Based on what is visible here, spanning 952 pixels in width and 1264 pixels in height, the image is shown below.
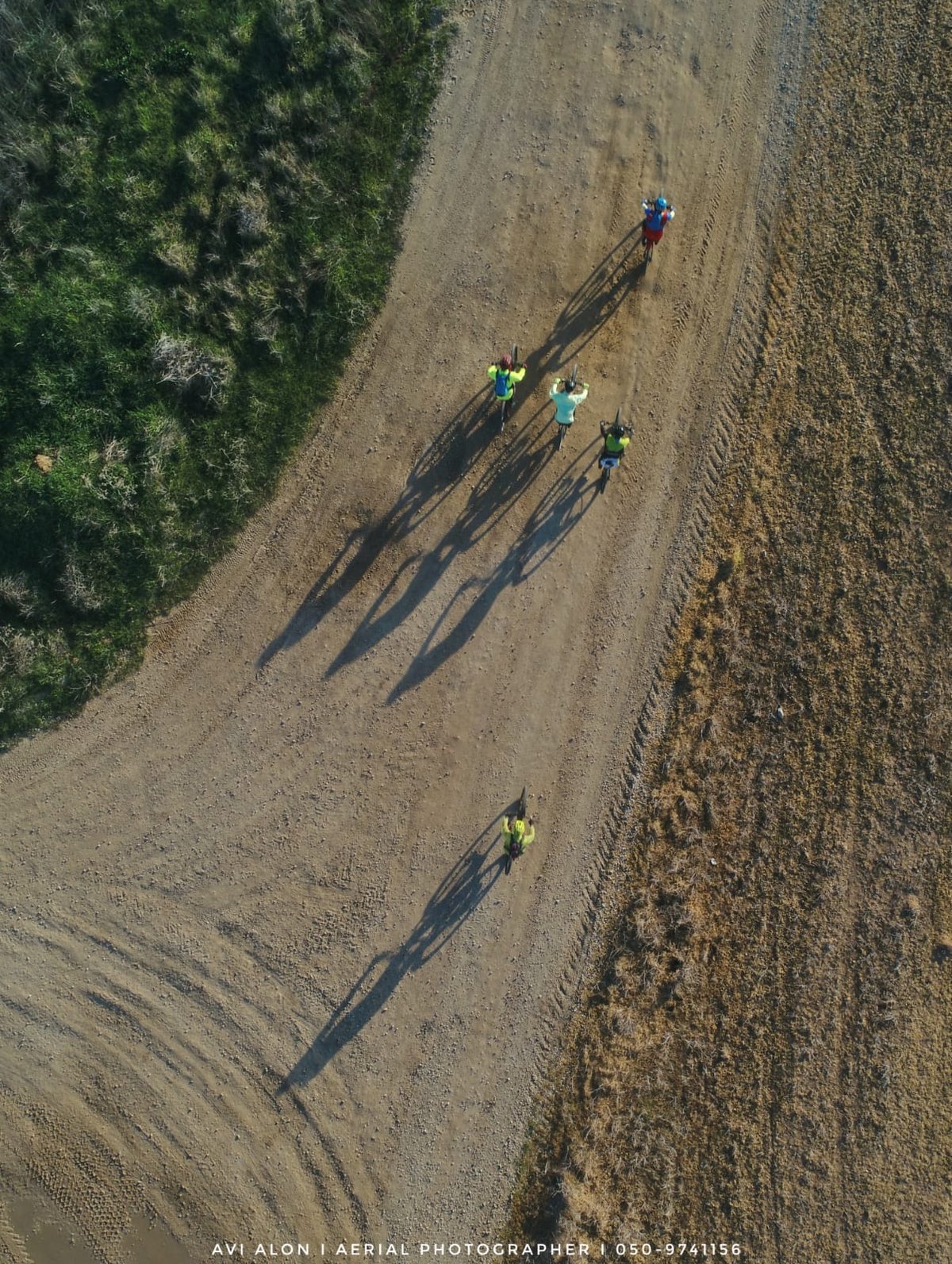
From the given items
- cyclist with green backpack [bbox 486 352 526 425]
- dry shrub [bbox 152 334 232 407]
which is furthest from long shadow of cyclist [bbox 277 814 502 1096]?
dry shrub [bbox 152 334 232 407]

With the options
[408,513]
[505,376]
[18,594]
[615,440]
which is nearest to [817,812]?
[615,440]

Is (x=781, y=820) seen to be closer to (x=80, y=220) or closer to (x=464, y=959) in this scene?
(x=464, y=959)

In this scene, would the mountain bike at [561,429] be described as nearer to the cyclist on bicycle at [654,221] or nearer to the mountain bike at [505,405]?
the mountain bike at [505,405]

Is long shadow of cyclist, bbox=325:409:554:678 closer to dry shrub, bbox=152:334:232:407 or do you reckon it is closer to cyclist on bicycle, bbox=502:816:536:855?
cyclist on bicycle, bbox=502:816:536:855

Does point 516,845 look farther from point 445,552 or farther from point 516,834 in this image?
point 445,552

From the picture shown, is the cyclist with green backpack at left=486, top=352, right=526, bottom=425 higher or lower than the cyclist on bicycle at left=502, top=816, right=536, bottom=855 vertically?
higher

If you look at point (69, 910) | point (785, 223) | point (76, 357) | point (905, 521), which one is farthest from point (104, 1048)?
point (785, 223)

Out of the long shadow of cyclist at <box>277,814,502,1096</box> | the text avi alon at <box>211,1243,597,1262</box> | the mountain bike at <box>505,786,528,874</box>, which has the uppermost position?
the mountain bike at <box>505,786,528,874</box>
